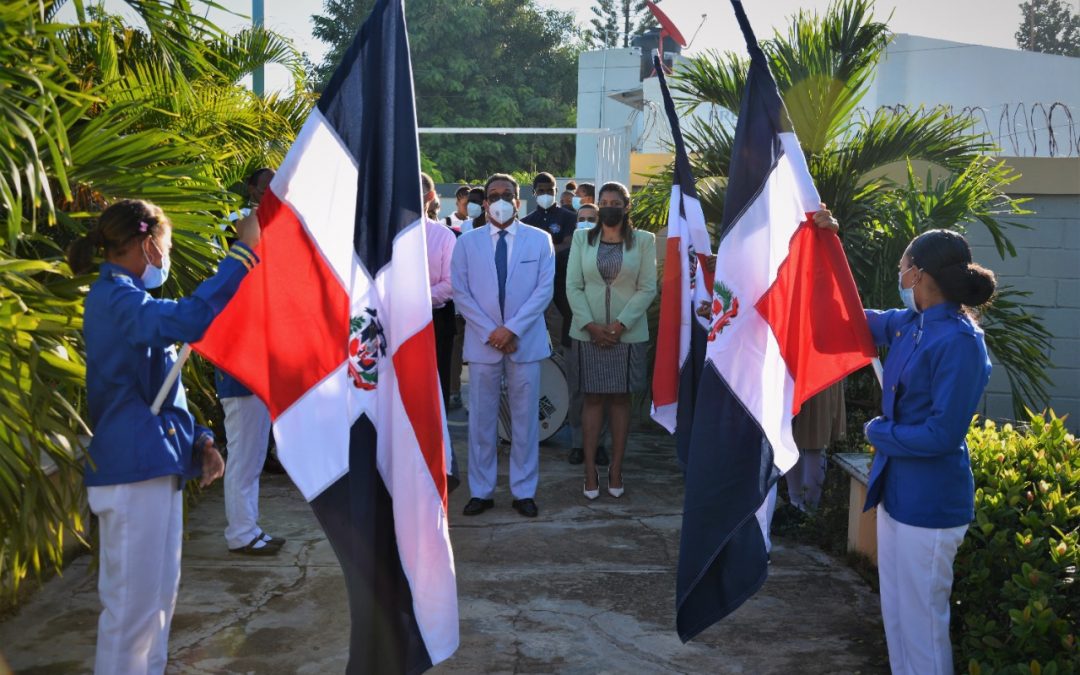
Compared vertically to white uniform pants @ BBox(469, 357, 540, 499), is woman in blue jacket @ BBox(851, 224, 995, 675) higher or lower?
higher

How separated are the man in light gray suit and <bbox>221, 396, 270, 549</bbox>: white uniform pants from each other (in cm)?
154

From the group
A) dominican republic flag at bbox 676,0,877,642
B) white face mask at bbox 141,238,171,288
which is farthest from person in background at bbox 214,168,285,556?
dominican republic flag at bbox 676,0,877,642

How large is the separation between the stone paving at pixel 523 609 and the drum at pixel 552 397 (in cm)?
186

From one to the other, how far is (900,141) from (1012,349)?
5.51 feet

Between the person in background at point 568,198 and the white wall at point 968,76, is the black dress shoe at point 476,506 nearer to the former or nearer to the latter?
the person in background at point 568,198

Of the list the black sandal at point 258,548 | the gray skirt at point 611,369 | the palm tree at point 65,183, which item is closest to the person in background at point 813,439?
the gray skirt at point 611,369

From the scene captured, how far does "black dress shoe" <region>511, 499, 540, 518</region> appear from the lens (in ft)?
24.5

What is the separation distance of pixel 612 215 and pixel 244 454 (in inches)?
119

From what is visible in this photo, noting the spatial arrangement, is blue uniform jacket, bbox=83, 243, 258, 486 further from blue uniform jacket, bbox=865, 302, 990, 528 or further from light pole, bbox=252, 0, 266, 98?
light pole, bbox=252, 0, 266, 98

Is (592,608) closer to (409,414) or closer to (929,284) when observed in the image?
(409,414)

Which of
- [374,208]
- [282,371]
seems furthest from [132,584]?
[374,208]

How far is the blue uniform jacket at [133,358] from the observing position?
13.0ft

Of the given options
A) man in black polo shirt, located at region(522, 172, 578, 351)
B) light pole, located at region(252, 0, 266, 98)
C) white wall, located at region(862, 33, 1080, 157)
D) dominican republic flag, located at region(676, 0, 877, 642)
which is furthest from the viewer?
white wall, located at region(862, 33, 1080, 157)

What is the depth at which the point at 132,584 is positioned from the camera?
405 cm
